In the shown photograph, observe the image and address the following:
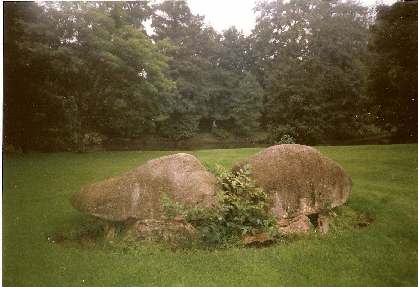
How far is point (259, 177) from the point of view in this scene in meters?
7.79

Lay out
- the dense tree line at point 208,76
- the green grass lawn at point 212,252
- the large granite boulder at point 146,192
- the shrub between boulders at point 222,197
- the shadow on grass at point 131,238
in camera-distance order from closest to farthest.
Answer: the green grass lawn at point 212,252, the shadow on grass at point 131,238, the shrub between boulders at point 222,197, the large granite boulder at point 146,192, the dense tree line at point 208,76

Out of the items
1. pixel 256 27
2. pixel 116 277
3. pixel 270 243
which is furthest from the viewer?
pixel 256 27

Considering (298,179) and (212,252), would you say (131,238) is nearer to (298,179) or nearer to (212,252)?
(212,252)

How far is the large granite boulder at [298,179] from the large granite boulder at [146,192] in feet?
3.60

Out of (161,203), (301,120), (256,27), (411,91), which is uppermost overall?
(256,27)

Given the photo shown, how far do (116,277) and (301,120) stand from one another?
17.3 feet

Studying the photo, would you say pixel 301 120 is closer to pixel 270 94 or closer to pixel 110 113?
pixel 270 94

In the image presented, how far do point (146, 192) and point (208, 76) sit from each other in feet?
9.97

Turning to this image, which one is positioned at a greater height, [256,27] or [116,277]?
[256,27]

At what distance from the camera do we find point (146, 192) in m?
7.45

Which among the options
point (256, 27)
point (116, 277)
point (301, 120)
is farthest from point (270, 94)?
point (116, 277)

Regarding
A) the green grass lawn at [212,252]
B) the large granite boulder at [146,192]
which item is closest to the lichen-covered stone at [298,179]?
the green grass lawn at [212,252]

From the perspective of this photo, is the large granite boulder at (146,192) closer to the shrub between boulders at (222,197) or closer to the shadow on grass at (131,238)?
the shrub between boulders at (222,197)

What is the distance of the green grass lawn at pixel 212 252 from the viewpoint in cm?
605
